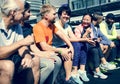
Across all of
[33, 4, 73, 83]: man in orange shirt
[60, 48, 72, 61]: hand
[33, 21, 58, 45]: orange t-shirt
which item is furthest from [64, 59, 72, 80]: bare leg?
[33, 21, 58, 45]: orange t-shirt

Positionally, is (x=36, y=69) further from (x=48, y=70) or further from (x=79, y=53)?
(x=79, y=53)

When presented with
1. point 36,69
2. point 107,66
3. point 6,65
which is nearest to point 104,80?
point 107,66

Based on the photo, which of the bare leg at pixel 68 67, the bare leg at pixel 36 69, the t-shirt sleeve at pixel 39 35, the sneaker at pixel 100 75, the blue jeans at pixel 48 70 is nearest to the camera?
the bare leg at pixel 36 69

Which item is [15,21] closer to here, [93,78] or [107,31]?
[93,78]

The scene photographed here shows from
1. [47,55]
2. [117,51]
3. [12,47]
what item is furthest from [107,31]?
[12,47]

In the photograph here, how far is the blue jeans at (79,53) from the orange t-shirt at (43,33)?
0.84 meters

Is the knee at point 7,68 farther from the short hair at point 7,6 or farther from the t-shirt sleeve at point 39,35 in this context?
the t-shirt sleeve at point 39,35

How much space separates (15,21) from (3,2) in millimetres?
251

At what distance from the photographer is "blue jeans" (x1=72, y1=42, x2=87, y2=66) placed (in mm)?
4773

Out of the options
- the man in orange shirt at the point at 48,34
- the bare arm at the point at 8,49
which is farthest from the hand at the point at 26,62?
the man in orange shirt at the point at 48,34

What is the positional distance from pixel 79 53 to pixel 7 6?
7.21ft

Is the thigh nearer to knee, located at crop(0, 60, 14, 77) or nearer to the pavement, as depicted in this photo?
knee, located at crop(0, 60, 14, 77)

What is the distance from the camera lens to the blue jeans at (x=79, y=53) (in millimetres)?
4773

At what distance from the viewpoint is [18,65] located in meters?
3.03
